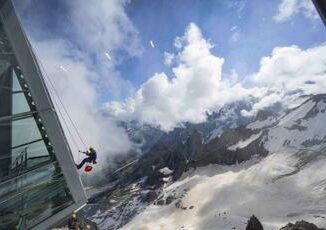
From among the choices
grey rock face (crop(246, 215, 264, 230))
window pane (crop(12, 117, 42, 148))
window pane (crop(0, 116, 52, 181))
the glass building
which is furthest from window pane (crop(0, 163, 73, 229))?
grey rock face (crop(246, 215, 264, 230))

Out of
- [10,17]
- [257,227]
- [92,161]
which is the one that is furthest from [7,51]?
[257,227]

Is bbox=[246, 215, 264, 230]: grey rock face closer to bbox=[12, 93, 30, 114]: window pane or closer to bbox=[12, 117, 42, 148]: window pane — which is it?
bbox=[12, 117, 42, 148]: window pane

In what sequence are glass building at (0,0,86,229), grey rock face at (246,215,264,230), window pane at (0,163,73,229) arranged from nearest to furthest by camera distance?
1. window pane at (0,163,73,229)
2. glass building at (0,0,86,229)
3. grey rock face at (246,215,264,230)

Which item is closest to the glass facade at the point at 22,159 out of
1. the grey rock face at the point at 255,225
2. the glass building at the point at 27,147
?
the glass building at the point at 27,147

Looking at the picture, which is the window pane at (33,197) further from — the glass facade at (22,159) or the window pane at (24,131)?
the window pane at (24,131)

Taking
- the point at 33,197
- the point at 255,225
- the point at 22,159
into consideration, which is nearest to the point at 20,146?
the point at 22,159

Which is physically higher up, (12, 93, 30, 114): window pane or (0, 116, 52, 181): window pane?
(12, 93, 30, 114): window pane

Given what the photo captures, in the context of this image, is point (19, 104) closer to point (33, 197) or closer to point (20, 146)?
point (20, 146)

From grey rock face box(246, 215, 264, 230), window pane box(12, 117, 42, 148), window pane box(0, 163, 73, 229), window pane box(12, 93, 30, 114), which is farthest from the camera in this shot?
grey rock face box(246, 215, 264, 230)
